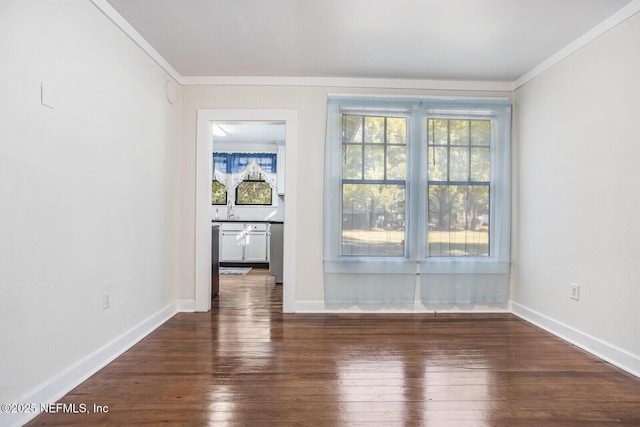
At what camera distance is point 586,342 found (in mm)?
2865

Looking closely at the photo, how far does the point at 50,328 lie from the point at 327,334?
6.54ft

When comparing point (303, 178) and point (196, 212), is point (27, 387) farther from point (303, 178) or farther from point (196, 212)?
point (303, 178)

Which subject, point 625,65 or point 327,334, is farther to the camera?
point 327,334

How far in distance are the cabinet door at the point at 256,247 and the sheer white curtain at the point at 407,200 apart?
10.8ft

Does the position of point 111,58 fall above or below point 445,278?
above

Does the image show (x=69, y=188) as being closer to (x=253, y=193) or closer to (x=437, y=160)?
(x=437, y=160)

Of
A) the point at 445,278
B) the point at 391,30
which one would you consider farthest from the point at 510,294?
the point at 391,30

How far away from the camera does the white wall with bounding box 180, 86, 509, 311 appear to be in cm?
385

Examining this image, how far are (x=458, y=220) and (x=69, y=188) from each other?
3.39 m

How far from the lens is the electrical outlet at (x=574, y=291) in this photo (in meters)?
2.97

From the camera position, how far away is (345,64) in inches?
136

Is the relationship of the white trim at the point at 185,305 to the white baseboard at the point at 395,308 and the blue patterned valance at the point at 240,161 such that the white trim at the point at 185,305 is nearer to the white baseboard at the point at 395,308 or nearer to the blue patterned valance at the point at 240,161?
the white baseboard at the point at 395,308

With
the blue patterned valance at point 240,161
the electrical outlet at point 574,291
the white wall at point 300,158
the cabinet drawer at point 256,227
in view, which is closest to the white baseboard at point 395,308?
the white wall at point 300,158

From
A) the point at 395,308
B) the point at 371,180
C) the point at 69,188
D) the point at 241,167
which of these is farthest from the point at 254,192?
the point at 69,188
